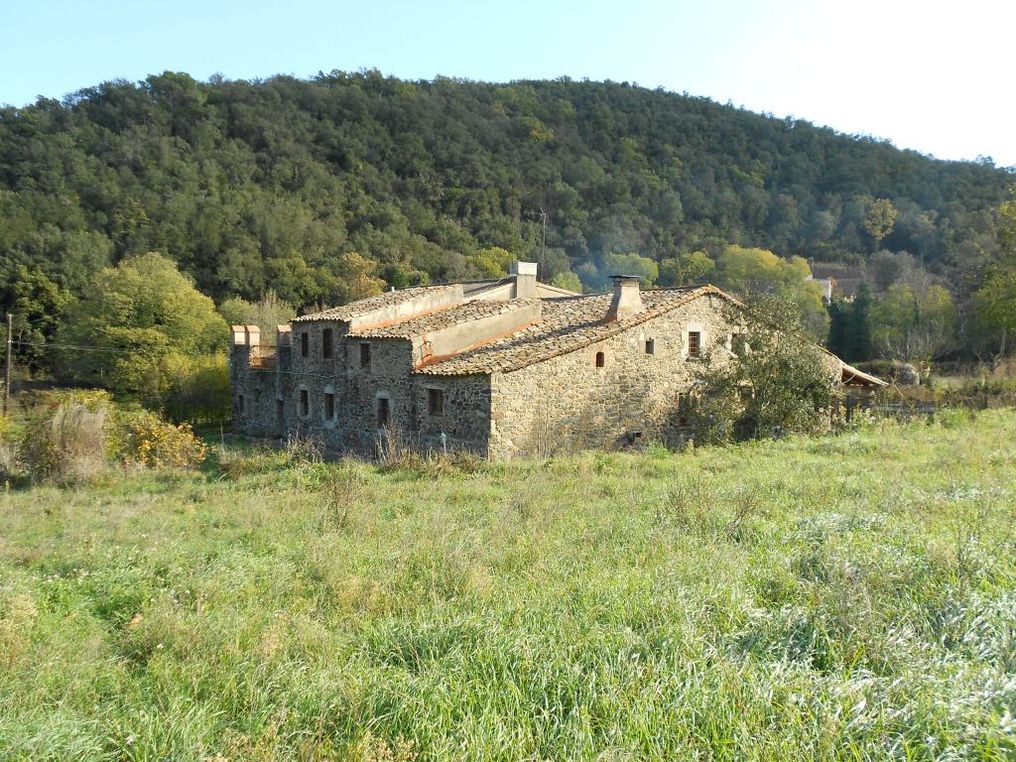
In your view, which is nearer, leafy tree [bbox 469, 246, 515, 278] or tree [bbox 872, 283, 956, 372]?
tree [bbox 872, 283, 956, 372]

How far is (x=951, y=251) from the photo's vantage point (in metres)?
55.3

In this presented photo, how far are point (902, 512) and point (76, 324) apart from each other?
38.3 m

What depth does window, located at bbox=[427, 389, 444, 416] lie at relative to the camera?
17884 mm

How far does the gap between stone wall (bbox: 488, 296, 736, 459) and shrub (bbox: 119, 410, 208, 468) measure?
8946mm

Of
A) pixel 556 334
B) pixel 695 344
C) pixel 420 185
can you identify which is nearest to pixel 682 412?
pixel 695 344

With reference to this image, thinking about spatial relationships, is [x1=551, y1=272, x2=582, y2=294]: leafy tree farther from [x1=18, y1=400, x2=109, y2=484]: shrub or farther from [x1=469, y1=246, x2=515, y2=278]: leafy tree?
[x1=18, y1=400, x2=109, y2=484]: shrub

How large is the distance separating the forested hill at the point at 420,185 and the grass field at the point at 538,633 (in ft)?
138

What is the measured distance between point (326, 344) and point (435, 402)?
21.3 ft

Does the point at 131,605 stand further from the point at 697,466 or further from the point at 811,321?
the point at 811,321

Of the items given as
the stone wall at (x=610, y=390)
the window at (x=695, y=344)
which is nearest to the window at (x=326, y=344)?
the stone wall at (x=610, y=390)

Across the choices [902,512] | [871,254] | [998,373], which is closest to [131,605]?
[902,512]

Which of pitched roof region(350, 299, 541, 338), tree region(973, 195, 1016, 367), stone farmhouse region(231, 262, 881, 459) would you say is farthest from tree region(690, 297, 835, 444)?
tree region(973, 195, 1016, 367)

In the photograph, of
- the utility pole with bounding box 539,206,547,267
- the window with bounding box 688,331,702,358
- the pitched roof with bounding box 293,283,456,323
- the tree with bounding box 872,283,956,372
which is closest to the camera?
the window with bounding box 688,331,702,358

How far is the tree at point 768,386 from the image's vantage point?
17.4 m
